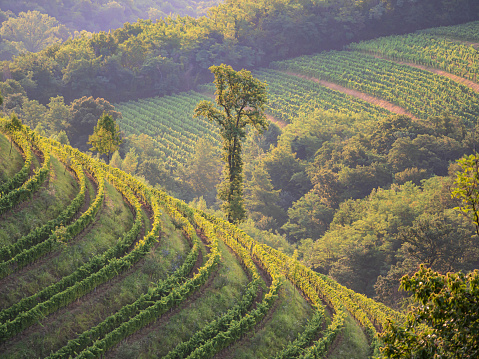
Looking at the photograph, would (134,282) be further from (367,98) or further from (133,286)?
(367,98)

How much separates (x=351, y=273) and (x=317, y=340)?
19.9 meters

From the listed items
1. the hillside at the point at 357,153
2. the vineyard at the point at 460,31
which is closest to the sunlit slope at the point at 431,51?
the hillside at the point at 357,153

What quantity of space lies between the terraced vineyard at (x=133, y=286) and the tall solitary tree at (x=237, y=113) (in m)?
6.51

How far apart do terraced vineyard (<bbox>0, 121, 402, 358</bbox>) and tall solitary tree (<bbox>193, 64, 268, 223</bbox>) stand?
21.4ft

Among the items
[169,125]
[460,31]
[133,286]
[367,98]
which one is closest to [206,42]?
[169,125]

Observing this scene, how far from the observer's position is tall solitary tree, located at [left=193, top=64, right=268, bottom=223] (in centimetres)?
3544

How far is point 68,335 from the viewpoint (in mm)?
20047

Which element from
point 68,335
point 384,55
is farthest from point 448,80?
point 68,335

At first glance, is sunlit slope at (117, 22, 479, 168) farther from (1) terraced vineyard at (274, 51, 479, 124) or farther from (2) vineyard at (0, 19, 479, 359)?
(2) vineyard at (0, 19, 479, 359)

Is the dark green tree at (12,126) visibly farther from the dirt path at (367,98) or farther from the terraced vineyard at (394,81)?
the dirt path at (367,98)

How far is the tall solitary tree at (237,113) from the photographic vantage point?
116 feet

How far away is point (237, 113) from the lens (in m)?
36.6

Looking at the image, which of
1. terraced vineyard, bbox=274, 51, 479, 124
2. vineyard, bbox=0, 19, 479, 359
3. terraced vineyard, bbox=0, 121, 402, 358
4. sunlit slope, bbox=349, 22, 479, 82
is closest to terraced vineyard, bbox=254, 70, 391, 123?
terraced vineyard, bbox=274, 51, 479, 124

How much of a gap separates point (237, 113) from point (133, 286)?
18.3 m
